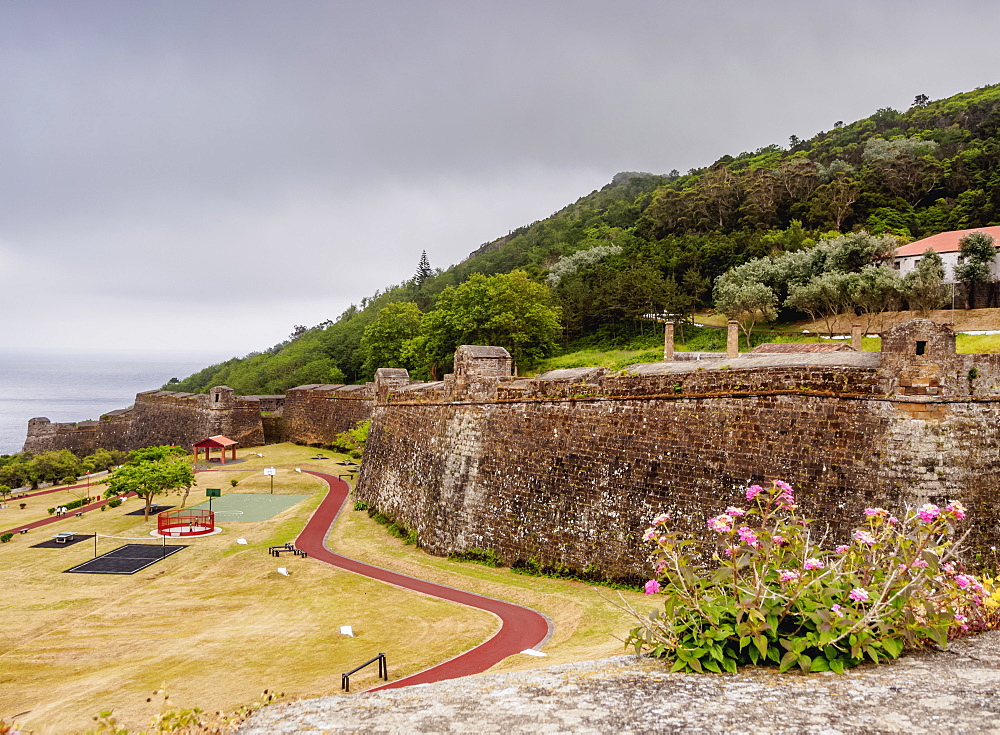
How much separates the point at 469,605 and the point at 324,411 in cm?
3004

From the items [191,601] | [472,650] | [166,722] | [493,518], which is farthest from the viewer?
[493,518]

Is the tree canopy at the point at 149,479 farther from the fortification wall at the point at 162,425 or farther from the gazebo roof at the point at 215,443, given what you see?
the fortification wall at the point at 162,425

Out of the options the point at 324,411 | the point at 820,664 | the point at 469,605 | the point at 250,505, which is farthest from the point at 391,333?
the point at 820,664

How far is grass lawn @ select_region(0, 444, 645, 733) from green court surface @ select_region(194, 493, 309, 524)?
3.80 m

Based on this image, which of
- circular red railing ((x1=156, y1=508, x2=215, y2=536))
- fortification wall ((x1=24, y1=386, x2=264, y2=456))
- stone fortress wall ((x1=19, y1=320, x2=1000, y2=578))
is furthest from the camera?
fortification wall ((x1=24, y1=386, x2=264, y2=456))

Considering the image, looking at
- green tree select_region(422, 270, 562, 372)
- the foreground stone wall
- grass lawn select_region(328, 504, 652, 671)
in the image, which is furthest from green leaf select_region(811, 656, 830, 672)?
green tree select_region(422, 270, 562, 372)

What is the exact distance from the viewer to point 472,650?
10766 mm

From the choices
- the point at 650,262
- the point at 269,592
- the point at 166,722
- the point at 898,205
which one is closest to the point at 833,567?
the point at 166,722

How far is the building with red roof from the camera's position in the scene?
33938mm

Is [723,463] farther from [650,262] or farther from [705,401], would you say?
[650,262]

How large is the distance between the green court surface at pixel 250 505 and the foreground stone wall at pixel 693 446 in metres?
8.26

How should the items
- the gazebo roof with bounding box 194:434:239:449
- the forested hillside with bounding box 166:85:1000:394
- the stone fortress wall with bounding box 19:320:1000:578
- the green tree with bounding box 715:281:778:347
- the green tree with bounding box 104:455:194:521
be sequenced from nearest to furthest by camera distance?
1. the stone fortress wall with bounding box 19:320:1000:578
2. the green tree with bounding box 104:455:194:521
3. the gazebo roof with bounding box 194:434:239:449
4. the green tree with bounding box 715:281:778:347
5. the forested hillside with bounding box 166:85:1000:394

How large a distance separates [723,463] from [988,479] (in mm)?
3980

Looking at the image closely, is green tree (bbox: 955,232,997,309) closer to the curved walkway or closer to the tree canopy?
the curved walkway
